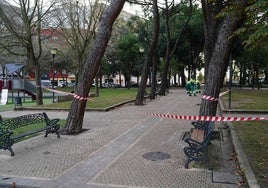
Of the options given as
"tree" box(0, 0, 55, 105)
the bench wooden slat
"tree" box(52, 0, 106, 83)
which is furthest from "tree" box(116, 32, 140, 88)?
the bench wooden slat

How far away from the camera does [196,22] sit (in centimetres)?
4878

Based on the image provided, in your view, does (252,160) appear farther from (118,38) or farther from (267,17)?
(118,38)

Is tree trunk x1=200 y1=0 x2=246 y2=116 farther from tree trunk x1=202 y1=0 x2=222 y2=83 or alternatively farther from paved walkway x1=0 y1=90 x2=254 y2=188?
tree trunk x1=202 y1=0 x2=222 y2=83

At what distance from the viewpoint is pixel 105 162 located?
26.2ft

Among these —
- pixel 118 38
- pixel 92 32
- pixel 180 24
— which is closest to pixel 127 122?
pixel 92 32

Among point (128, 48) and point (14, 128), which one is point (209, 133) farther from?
point (128, 48)

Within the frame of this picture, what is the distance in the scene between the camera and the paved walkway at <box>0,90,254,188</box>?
6.59 meters

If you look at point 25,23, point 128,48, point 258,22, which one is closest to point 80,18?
point 25,23

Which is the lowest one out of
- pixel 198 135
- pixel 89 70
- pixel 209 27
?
pixel 198 135

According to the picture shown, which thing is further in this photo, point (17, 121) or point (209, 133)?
point (17, 121)

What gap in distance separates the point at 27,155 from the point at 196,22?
141 ft

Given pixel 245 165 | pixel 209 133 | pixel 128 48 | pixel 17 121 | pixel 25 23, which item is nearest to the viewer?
pixel 245 165

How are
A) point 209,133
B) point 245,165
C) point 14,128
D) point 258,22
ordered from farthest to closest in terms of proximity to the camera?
point 14,128 < point 209,133 < point 245,165 < point 258,22

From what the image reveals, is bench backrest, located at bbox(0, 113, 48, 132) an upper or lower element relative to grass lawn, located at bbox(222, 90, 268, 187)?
upper
